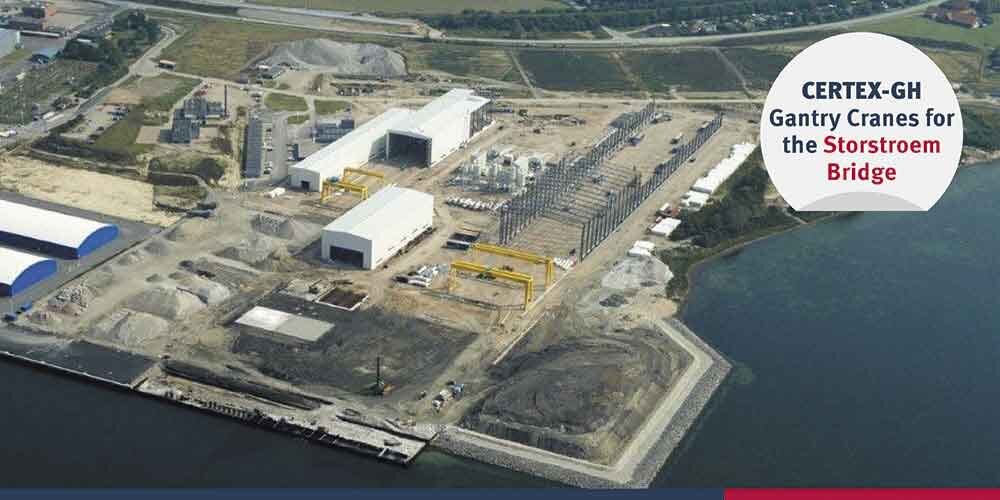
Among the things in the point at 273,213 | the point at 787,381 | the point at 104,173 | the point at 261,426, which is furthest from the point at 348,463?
the point at 104,173

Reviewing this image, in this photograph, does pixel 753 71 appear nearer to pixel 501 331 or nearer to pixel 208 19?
pixel 208 19

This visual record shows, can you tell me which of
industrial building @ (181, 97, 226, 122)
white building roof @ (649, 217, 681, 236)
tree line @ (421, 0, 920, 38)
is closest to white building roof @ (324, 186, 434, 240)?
white building roof @ (649, 217, 681, 236)

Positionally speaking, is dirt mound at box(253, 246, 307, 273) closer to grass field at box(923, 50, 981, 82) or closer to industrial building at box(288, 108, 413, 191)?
A: industrial building at box(288, 108, 413, 191)

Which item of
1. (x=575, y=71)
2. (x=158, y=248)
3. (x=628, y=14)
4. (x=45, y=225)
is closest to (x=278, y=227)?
(x=158, y=248)

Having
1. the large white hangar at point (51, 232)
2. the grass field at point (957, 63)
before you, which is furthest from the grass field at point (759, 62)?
the large white hangar at point (51, 232)

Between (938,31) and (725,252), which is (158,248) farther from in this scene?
(938,31)
